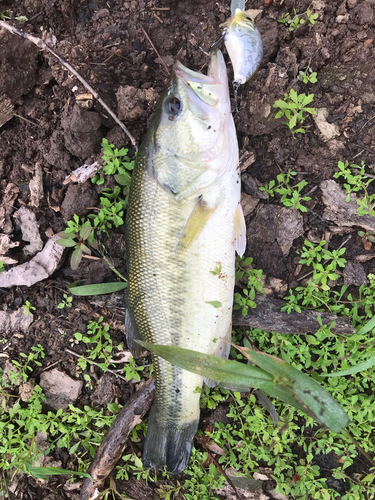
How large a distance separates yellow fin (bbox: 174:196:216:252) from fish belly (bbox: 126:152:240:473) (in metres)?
0.03

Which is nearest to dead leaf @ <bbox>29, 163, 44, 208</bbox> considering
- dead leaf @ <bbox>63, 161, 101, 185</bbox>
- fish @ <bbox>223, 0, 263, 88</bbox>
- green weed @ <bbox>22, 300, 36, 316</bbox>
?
dead leaf @ <bbox>63, 161, 101, 185</bbox>

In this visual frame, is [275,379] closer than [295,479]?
Yes

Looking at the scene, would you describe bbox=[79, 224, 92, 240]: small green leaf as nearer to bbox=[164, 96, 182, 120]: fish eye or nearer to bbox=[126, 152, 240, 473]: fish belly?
bbox=[126, 152, 240, 473]: fish belly

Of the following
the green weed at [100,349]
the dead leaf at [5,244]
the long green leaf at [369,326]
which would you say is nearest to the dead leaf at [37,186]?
the dead leaf at [5,244]

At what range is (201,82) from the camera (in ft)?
7.36

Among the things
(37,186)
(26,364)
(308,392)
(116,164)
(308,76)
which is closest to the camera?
(308,392)

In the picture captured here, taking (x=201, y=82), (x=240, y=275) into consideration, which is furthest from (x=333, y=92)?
(x=240, y=275)

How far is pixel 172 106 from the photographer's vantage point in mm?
2268

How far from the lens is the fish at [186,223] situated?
2.26 m

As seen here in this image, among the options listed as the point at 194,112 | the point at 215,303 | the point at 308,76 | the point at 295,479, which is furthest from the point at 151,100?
the point at 295,479

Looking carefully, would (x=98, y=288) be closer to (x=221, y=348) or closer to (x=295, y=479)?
(x=221, y=348)

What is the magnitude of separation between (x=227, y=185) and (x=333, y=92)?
125 cm

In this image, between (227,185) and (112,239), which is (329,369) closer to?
(227,185)

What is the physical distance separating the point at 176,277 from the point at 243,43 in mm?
1780
